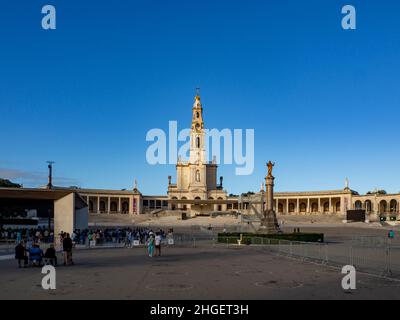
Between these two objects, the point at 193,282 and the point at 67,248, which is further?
the point at 67,248

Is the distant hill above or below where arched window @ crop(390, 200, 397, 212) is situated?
above

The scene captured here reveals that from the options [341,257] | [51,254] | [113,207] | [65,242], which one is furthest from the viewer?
[113,207]

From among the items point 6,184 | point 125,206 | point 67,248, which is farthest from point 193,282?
point 125,206

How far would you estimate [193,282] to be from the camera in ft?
51.3

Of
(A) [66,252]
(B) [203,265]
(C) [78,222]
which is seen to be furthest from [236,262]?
(C) [78,222]

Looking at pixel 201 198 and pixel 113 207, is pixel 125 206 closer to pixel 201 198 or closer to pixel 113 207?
pixel 113 207

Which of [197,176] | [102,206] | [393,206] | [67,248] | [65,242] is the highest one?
[197,176]

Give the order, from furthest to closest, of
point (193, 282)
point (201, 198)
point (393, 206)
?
point (201, 198), point (393, 206), point (193, 282)

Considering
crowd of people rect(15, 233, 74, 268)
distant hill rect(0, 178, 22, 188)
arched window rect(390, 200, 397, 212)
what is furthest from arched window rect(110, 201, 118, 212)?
crowd of people rect(15, 233, 74, 268)

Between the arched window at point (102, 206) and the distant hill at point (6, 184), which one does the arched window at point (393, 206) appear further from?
the distant hill at point (6, 184)

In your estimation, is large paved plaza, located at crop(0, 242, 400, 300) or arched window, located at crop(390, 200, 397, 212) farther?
arched window, located at crop(390, 200, 397, 212)

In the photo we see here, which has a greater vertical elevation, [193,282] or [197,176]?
[197,176]

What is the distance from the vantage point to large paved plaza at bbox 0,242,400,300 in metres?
13.1

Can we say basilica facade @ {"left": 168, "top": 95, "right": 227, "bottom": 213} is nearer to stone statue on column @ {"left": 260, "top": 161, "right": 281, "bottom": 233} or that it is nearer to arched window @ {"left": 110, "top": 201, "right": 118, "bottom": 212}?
arched window @ {"left": 110, "top": 201, "right": 118, "bottom": 212}
